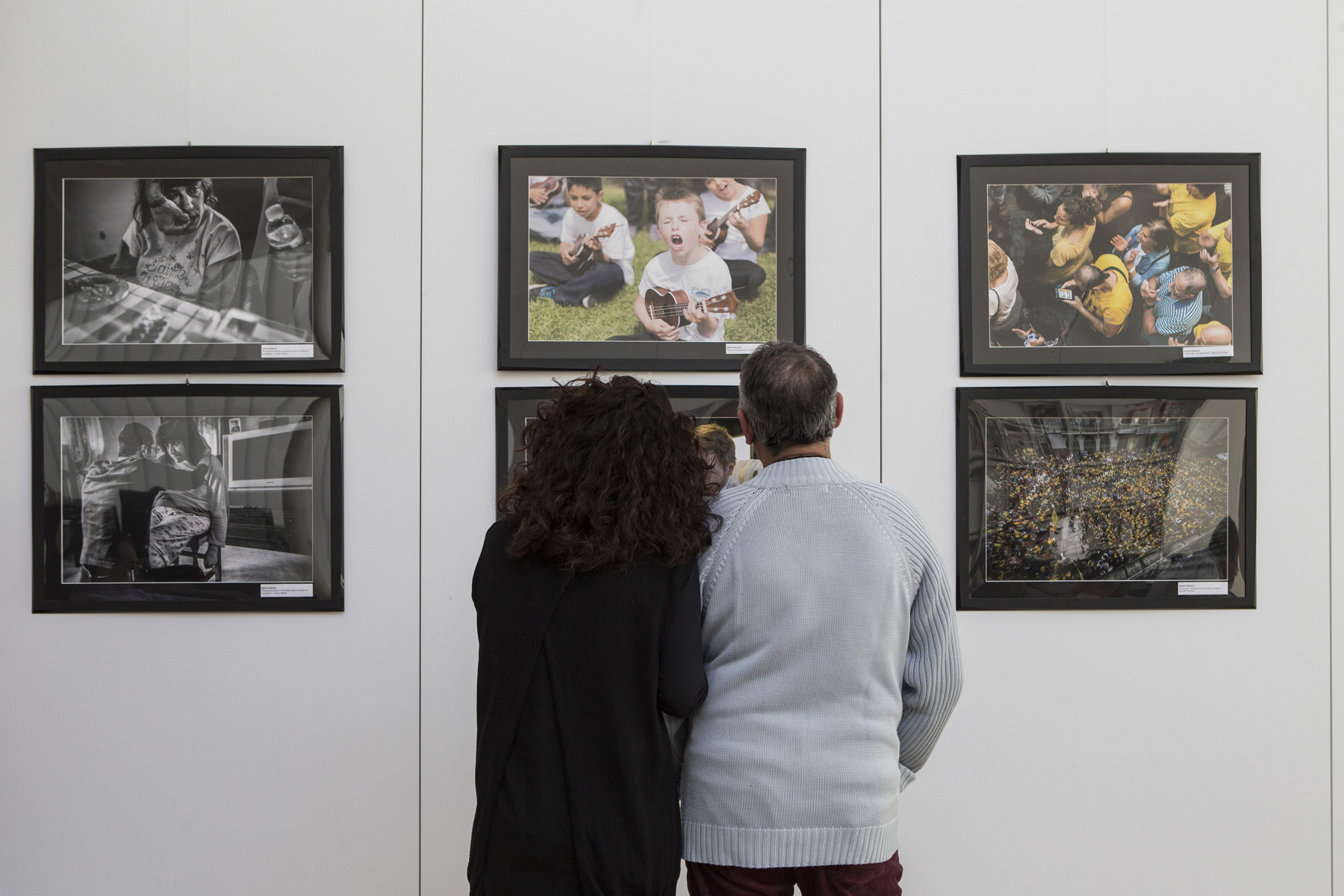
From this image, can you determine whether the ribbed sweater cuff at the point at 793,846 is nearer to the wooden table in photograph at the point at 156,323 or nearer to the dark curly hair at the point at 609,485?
the dark curly hair at the point at 609,485

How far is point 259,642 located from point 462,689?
565mm

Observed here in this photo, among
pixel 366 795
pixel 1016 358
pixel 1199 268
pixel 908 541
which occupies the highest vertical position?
pixel 1199 268

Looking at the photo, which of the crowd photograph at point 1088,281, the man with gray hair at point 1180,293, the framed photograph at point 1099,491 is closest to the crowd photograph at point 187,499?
the framed photograph at point 1099,491

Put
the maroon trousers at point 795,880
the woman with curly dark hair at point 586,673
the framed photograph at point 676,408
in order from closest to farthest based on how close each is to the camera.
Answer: the woman with curly dark hair at point 586,673 < the maroon trousers at point 795,880 < the framed photograph at point 676,408

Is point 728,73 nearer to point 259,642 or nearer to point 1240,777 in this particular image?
point 259,642

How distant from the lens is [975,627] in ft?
7.53

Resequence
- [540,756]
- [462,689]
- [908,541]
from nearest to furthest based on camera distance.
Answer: [540,756], [908,541], [462,689]

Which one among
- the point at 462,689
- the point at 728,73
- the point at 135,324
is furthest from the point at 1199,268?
the point at 135,324

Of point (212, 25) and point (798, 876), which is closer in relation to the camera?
point (798, 876)

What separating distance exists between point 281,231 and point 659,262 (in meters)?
1.01

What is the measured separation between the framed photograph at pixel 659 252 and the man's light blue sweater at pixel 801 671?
2.73 feet

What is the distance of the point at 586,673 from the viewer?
1.35m
